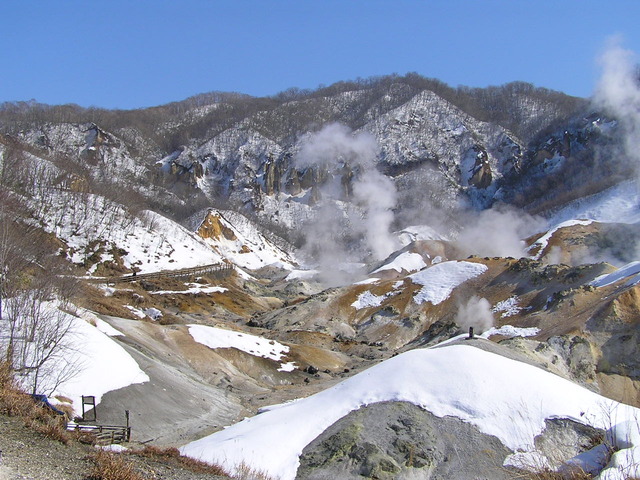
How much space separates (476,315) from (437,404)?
43.1 metres

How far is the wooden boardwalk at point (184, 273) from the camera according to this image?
244 feet

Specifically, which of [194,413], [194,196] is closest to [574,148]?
[194,196]

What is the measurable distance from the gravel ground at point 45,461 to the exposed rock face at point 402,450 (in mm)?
6257

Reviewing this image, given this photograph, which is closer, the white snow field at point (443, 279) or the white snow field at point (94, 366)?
the white snow field at point (94, 366)

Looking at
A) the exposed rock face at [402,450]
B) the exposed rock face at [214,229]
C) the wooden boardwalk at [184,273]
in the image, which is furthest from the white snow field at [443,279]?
the exposed rock face at [214,229]

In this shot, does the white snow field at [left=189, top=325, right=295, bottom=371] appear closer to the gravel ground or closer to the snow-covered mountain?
the snow-covered mountain

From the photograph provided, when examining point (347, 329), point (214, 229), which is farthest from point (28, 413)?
point (214, 229)

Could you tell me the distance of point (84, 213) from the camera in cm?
8712

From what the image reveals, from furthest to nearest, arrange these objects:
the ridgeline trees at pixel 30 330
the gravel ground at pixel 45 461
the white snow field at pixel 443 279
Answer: the white snow field at pixel 443 279 < the ridgeline trees at pixel 30 330 < the gravel ground at pixel 45 461

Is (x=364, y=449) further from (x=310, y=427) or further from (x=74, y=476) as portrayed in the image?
(x=74, y=476)

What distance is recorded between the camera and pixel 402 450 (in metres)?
20.2

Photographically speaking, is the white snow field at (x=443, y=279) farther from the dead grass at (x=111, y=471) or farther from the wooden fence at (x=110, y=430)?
the dead grass at (x=111, y=471)

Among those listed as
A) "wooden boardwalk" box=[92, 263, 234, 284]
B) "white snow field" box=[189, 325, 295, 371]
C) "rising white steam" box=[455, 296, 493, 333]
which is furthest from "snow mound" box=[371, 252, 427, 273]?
"white snow field" box=[189, 325, 295, 371]

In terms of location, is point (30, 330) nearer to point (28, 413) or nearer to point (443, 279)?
point (28, 413)
